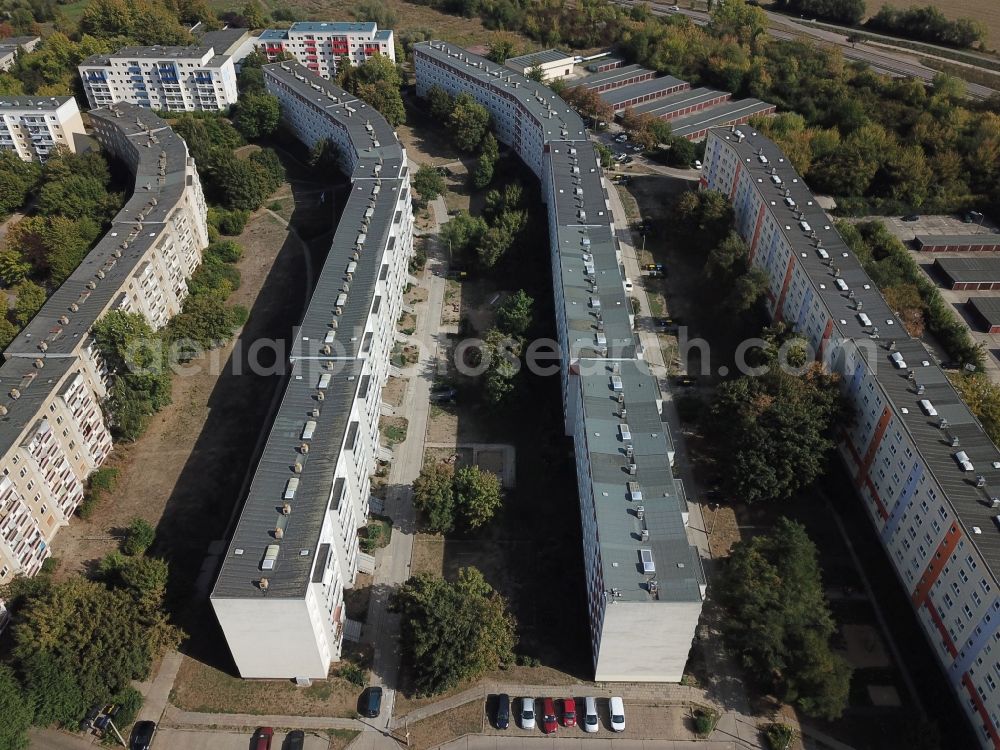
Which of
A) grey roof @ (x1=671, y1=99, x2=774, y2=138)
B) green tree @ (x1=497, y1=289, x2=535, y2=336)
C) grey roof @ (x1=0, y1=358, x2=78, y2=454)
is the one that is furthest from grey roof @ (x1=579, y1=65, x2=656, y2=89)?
grey roof @ (x1=0, y1=358, x2=78, y2=454)

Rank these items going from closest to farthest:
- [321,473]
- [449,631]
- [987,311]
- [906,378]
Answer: [449,631], [321,473], [906,378], [987,311]

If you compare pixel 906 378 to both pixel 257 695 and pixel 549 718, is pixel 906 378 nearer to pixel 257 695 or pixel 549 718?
pixel 549 718

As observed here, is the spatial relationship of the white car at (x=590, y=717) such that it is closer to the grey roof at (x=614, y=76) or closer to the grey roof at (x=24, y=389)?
the grey roof at (x=24, y=389)

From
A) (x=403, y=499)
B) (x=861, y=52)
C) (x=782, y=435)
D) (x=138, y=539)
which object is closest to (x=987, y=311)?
(x=782, y=435)

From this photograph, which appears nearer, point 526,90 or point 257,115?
point 526,90

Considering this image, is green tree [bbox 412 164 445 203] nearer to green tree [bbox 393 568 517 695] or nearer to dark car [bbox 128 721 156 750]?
green tree [bbox 393 568 517 695]

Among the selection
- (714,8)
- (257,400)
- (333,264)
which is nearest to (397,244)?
(333,264)
